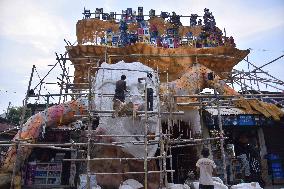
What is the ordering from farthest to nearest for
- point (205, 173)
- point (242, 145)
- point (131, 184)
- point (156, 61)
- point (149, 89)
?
1. point (156, 61)
2. point (242, 145)
3. point (131, 184)
4. point (149, 89)
5. point (205, 173)

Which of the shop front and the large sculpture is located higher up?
the large sculpture

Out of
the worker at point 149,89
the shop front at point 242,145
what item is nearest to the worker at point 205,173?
the worker at point 149,89

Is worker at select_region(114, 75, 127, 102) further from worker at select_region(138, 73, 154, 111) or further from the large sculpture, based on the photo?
the large sculpture

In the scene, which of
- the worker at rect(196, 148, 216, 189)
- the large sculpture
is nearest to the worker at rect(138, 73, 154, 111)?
the large sculpture

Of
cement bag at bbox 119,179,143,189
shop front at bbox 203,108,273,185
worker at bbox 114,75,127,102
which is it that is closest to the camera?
cement bag at bbox 119,179,143,189

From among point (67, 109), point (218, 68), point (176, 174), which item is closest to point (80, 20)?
point (67, 109)

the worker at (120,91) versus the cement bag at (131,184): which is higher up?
the worker at (120,91)

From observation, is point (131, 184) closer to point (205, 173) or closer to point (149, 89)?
point (205, 173)

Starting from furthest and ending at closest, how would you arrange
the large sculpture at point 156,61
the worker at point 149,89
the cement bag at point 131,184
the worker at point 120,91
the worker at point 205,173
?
the large sculpture at point 156,61
the worker at point 120,91
the cement bag at point 131,184
the worker at point 149,89
the worker at point 205,173

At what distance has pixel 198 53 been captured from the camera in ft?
51.2

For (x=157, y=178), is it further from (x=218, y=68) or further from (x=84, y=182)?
(x=218, y=68)

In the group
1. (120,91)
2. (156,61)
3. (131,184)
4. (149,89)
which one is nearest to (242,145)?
(156,61)

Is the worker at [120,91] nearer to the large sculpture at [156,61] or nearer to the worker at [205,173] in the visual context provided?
the large sculpture at [156,61]

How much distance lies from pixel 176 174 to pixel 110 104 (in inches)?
229
